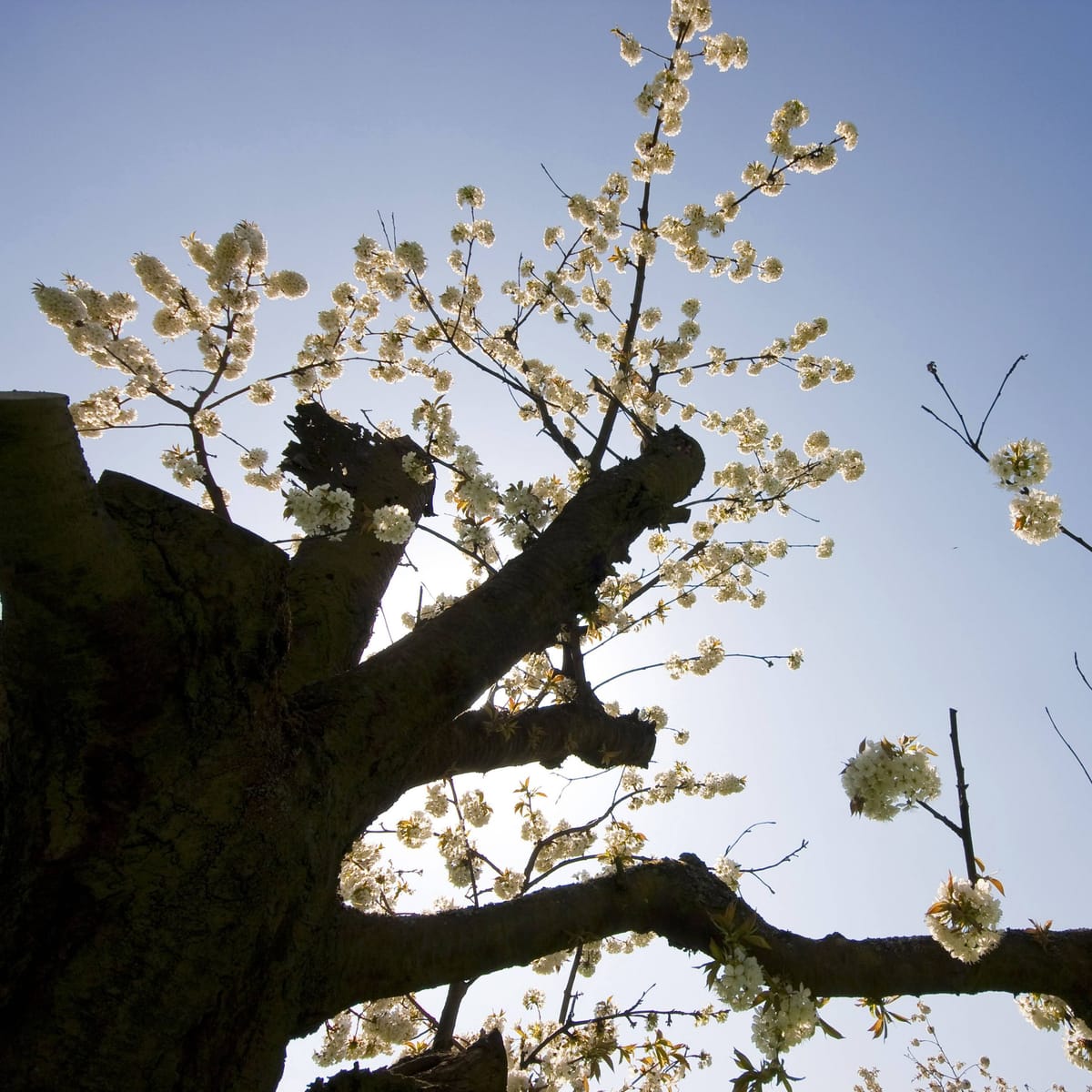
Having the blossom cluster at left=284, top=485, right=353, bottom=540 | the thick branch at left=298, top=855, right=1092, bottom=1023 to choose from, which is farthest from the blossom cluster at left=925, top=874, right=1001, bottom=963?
the blossom cluster at left=284, top=485, right=353, bottom=540

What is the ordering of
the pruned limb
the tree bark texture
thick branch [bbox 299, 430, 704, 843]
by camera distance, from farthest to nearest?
thick branch [bbox 299, 430, 704, 843], the pruned limb, the tree bark texture

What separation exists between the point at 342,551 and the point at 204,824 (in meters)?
1.87

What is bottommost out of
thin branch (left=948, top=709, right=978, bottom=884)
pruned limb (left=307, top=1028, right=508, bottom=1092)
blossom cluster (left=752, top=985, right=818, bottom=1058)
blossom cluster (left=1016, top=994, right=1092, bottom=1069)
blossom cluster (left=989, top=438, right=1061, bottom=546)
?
pruned limb (left=307, top=1028, right=508, bottom=1092)

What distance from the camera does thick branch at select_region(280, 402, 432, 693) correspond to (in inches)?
115

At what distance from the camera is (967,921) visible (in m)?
2.29

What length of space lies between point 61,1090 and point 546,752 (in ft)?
8.39

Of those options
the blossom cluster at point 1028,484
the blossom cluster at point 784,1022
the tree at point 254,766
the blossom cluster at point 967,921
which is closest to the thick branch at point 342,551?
the tree at point 254,766

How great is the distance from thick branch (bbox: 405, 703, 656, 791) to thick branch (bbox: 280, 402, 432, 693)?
0.65 m

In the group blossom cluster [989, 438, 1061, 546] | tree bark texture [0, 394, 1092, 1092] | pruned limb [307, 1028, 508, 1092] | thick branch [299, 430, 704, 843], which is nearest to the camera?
tree bark texture [0, 394, 1092, 1092]

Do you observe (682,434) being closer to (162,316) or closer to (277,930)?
(277,930)

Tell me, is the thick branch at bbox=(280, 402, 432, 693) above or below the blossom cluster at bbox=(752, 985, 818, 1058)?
above

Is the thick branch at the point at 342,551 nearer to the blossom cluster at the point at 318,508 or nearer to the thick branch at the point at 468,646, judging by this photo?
the blossom cluster at the point at 318,508

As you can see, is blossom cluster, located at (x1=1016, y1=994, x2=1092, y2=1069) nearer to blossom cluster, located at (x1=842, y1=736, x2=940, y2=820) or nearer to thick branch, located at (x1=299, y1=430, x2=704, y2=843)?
blossom cluster, located at (x1=842, y1=736, x2=940, y2=820)

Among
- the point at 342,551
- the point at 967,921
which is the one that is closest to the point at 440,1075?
the point at 967,921
